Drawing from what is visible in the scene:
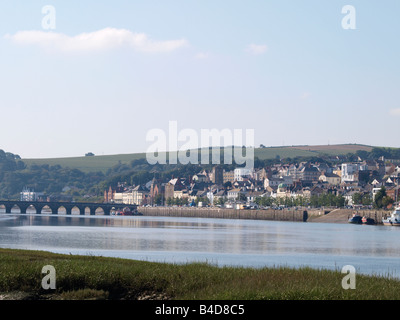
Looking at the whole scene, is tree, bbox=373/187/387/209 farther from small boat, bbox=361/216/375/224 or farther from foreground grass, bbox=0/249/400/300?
foreground grass, bbox=0/249/400/300

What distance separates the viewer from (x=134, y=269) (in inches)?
1161

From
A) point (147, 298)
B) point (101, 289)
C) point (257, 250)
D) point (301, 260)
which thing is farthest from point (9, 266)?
point (257, 250)

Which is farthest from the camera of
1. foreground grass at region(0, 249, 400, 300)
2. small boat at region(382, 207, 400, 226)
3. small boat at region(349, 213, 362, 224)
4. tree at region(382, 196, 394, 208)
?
tree at region(382, 196, 394, 208)

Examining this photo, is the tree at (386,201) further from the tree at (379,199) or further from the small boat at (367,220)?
the small boat at (367,220)

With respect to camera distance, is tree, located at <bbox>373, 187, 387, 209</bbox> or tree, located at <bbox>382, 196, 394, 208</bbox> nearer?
tree, located at <bbox>382, 196, 394, 208</bbox>

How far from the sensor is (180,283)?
27562 millimetres

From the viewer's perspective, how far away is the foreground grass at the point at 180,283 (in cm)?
2450

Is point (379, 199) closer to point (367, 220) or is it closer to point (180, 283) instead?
point (367, 220)

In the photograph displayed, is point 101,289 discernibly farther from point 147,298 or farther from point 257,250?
point 257,250

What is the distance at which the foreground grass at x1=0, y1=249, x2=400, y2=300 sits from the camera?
24500 millimetres

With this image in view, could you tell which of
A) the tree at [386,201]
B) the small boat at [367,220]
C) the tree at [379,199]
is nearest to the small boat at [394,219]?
the small boat at [367,220]

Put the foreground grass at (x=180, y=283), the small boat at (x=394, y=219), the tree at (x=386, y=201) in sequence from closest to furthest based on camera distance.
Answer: the foreground grass at (x=180, y=283) < the small boat at (x=394, y=219) < the tree at (x=386, y=201)

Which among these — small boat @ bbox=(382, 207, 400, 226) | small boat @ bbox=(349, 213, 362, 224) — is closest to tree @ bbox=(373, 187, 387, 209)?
small boat @ bbox=(349, 213, 362, 224)
